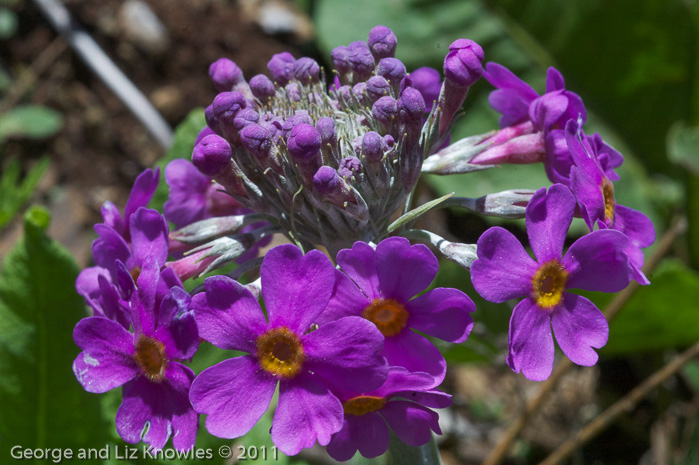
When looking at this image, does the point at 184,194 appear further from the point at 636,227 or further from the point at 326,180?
the point at 636,227

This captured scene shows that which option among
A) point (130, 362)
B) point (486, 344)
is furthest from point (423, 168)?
point (486, 344)

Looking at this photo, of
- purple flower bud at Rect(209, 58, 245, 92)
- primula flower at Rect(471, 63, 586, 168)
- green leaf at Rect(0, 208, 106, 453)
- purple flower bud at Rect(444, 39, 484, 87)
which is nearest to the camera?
purple flower bud at Rect(444, 39, 484, 87)

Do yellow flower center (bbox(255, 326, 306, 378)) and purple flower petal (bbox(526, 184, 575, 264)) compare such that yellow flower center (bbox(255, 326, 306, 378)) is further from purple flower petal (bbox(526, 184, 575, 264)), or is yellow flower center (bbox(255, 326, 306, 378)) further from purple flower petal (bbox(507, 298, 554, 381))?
purple flower petal (bbox(526, 184, 575, 264))

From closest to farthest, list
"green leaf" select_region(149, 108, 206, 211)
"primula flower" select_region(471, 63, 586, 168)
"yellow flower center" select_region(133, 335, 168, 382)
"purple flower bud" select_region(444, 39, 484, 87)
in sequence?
"yellow flower center" select_region(133, 335, 168, 382), "purple flower bud" select_region(444, 39, 484, 87), "primula flower" select_region(471, 63, 586, 168), "green leaf" select_region(149, 108, 206, 211)

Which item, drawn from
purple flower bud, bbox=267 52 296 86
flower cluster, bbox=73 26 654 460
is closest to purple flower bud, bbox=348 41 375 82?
flower cluster, bbox=73 26 654 460

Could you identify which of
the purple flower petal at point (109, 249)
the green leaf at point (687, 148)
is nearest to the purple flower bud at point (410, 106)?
the purple flower petal at point (109, 249)

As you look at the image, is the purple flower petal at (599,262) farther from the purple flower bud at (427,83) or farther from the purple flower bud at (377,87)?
the purple flower bud at (427,83)
